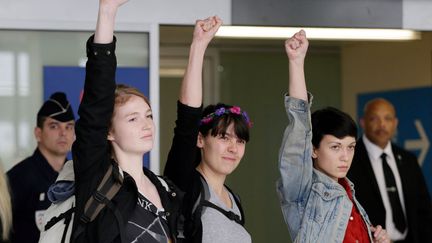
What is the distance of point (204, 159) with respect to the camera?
3.55 m

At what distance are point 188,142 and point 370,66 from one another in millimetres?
5543

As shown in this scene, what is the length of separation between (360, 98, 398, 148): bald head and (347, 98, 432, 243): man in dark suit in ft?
0.03

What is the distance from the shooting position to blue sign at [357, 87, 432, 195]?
768 cm

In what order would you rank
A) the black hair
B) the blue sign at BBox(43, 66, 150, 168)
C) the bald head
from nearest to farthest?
1. the black hair
2. the blue sign at BBox(43, 66, 150, 168)
3. the bald head

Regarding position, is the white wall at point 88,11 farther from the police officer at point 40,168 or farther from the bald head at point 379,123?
the bald head at point 379,123

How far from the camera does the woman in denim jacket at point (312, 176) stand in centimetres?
343

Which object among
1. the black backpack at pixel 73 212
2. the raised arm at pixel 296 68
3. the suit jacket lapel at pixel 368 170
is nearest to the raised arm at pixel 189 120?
the raised arm at pixel 296 68

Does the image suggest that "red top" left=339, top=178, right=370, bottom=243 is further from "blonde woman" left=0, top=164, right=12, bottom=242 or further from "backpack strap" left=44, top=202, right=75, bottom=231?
"blonde woman" left=0, top=164, right=12, bottom=242

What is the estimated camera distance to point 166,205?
9.70 feet

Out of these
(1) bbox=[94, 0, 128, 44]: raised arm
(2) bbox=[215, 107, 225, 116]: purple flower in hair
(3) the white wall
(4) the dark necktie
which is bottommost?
(4) the dark necktie

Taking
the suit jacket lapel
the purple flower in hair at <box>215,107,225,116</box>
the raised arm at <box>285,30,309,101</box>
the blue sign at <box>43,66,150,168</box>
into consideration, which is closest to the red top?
the raised arm at <box>285,30,309,101</box>

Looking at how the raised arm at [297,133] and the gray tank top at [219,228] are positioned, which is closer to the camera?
the gray tank top at [219,228]

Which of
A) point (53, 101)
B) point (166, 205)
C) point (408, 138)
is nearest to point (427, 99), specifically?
point (408, 138)

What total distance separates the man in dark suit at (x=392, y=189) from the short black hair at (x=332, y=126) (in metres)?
2.21
